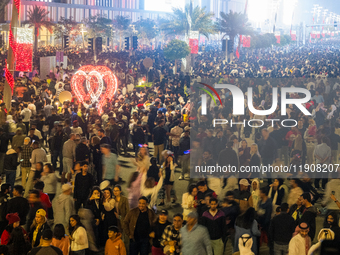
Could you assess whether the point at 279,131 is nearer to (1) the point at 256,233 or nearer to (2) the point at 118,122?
(2) the point at 118,122

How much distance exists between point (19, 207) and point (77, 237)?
132 centimetres

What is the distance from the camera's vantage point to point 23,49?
17219mm

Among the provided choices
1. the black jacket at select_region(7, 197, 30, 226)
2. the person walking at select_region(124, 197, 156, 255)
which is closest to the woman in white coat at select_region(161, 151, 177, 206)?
the person walking at select_region(124, 197, 156, 255)

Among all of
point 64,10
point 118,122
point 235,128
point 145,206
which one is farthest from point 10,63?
point 64,10

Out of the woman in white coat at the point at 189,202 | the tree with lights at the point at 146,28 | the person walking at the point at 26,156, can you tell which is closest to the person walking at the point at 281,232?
the woman in white coat at the point at 189,202

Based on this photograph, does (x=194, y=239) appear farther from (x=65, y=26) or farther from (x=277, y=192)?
(x=65, y=26)

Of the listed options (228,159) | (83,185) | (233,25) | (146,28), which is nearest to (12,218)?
(83,185)

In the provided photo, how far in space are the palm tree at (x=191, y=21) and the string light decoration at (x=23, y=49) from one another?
110 feet

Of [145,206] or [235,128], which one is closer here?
[145,206]

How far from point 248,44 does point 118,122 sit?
4577 centimetres

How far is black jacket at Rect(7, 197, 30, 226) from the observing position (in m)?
7.16

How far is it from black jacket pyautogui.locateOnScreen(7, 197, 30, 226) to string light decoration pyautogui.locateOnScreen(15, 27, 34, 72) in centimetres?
1079

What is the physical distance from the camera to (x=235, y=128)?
14453mm

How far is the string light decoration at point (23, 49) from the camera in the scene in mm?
16984
